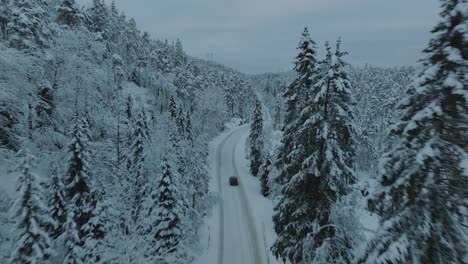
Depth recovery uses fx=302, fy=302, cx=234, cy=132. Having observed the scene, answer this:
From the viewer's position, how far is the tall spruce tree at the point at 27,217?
8234 mm

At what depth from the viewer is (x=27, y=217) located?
332 inches

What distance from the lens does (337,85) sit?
12070 mm

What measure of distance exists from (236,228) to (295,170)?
72.8ft

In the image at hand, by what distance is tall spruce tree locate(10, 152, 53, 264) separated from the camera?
Result: 27.0 feet

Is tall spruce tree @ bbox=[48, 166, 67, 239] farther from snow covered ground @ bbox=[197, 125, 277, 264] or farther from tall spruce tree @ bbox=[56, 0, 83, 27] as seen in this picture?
tall spruce tree @ bbox=[56, 0, 83, 27]

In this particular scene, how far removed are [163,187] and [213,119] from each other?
204ft

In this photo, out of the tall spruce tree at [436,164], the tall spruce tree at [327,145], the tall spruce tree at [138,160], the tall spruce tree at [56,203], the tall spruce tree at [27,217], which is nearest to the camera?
the tall spruce tree at [436,164]

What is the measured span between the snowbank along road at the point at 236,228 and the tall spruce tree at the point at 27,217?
2176cm

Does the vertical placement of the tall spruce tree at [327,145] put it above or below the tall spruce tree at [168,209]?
above

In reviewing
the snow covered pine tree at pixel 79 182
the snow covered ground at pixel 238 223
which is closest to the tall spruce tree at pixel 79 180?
the snow covered pine tree at pixel 79 182

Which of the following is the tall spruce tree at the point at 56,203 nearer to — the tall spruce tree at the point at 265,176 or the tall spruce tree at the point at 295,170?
the tall spruce tree at the point at 295,170

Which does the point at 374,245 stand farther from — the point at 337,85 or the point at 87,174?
the point at 87,174

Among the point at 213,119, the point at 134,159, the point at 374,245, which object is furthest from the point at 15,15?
the point at 213,119

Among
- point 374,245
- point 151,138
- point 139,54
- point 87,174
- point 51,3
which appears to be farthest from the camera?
point 139,54
